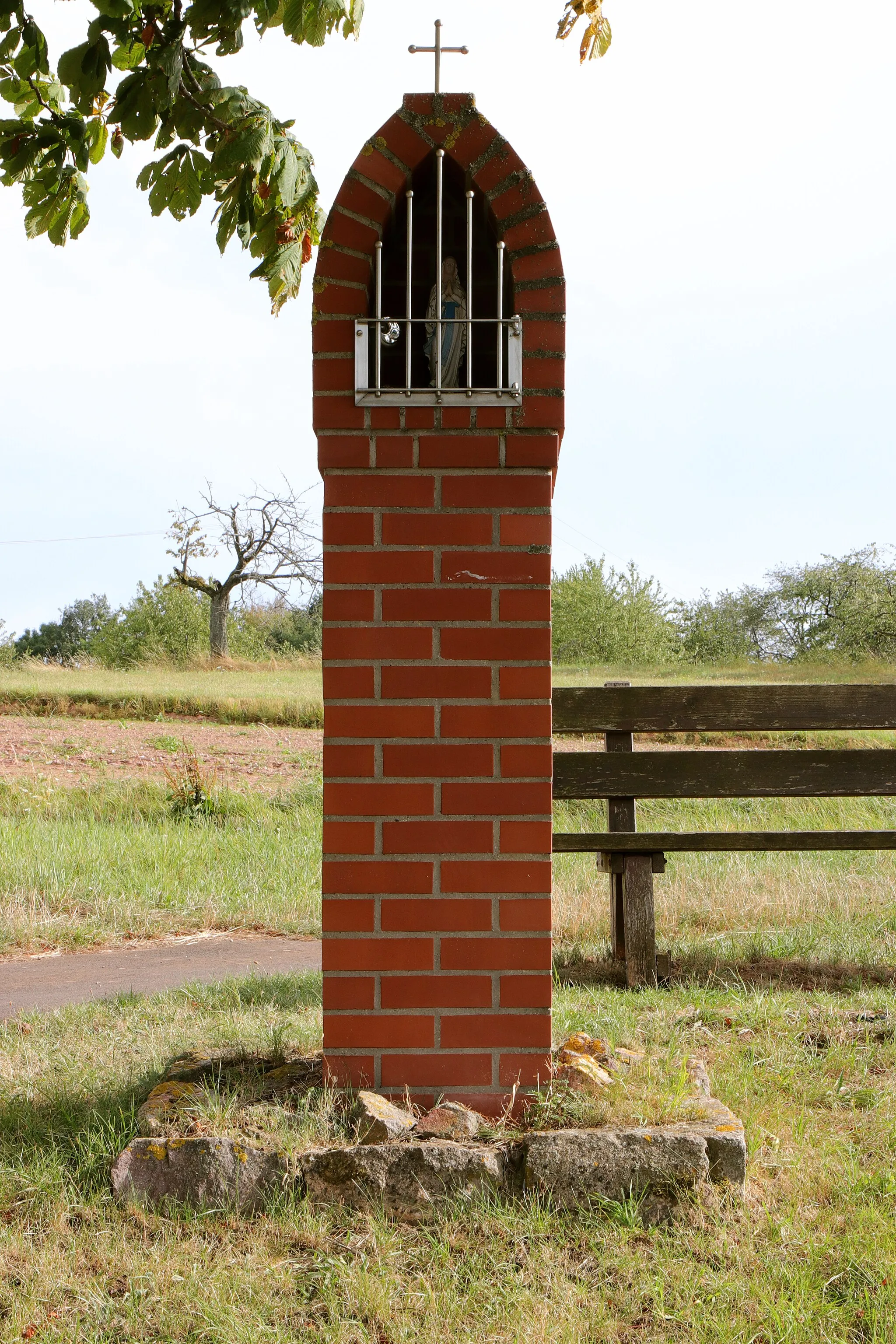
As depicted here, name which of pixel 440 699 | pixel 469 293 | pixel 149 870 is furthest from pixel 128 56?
pixel 149 870

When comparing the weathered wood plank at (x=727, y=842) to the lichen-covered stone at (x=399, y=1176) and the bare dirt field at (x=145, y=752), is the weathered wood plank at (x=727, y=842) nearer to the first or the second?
the lichen-covered stone at (x=399, y=1176)

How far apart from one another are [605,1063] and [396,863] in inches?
34.9

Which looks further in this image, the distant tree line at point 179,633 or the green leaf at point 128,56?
the distant tree line at point 179,633

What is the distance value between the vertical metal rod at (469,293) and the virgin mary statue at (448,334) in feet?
0.24

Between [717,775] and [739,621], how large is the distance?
140 ft

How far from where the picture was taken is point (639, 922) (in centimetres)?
477

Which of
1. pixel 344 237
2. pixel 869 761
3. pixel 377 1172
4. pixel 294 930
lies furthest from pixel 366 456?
pixel 294 930

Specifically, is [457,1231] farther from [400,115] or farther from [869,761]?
[869,761]

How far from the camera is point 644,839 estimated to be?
4852 mm

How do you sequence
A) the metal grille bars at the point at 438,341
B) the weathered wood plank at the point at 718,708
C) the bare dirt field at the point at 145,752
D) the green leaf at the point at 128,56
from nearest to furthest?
the metal grille bars at the point at 438,341
the green leaf at the point at 128,56
the weathered wood plank at the point at 718,708
the bare dirt field at the point at 145,752

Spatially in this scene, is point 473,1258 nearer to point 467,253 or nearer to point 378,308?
point 378,308

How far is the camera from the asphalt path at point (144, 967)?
14.8 feet

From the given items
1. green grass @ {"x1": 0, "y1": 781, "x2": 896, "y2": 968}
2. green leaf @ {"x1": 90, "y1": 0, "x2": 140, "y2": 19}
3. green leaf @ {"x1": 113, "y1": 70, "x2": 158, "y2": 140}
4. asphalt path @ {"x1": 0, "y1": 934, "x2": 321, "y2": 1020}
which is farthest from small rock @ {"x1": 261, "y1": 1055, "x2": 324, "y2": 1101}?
green leaf @ {"x1": 90, "y1": 0, "x2": 140, "y2": 19}

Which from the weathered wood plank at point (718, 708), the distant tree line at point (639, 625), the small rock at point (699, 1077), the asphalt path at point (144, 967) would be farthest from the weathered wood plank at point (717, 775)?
the distant tree line at point (639, 625)
